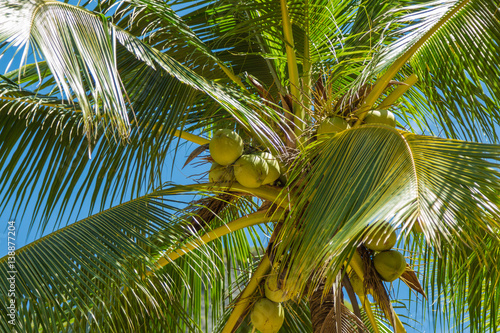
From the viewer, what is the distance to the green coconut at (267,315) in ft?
8.47

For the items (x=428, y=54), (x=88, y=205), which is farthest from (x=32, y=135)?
(x=428, y=54)

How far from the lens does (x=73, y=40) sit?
1.75 meters

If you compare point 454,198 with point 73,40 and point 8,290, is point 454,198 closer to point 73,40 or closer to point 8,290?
point 73,40

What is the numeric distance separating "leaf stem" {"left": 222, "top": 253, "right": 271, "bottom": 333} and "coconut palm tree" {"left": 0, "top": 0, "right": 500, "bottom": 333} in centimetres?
1

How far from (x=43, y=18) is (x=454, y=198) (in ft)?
4.66

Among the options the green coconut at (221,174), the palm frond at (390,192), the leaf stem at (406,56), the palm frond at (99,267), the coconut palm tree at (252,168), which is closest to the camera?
the palm frond at (390,192)

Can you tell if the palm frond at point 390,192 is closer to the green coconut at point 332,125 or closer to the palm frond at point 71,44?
the green coconut at point 332,125

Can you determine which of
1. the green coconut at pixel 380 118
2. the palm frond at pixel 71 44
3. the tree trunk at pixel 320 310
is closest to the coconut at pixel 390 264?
the tree trunk at pixel 320 310

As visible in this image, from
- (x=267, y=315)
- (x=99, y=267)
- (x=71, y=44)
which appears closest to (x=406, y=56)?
(x=267, y=315)

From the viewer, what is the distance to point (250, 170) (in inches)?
90.0

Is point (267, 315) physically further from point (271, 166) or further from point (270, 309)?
point (271, 166)

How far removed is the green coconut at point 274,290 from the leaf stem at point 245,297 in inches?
3.7

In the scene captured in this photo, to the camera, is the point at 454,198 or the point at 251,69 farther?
the point at 251,69

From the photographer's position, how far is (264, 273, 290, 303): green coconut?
2.54 meters
